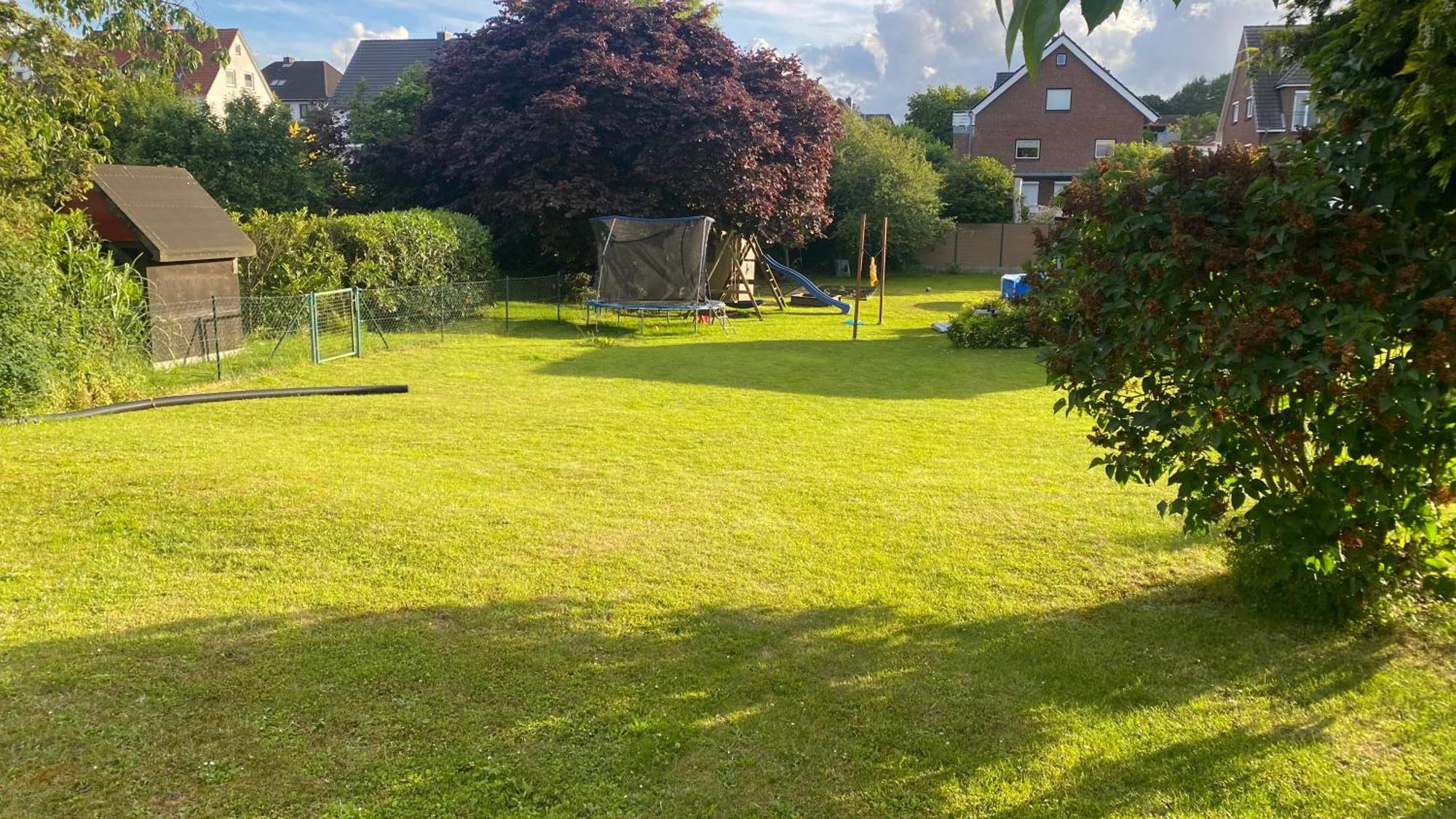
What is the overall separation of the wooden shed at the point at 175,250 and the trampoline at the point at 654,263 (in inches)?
276

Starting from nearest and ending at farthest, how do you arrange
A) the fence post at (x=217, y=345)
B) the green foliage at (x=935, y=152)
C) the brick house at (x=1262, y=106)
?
the fence post at (x=217, y=345), the brick house at (x=1262, y=106), the green foliage at (x=935, y=152)

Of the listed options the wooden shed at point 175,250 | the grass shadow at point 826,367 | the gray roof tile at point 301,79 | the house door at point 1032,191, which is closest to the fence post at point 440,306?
the grass shadow at point 826,367

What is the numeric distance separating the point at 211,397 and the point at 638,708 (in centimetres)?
845

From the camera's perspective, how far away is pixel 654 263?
63.9 feet

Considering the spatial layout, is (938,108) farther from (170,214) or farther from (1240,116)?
Result: (170,214)

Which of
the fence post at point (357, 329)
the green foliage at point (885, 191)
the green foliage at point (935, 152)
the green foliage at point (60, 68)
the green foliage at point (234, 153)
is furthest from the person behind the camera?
the green foliage at point (935, 152)

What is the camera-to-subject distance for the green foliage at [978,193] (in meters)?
35.5

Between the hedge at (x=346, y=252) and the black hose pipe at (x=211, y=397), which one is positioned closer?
the black hose pipe at (x=211, y=397)

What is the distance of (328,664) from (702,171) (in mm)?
19288

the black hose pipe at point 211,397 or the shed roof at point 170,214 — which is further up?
the shed roof at point 170,214

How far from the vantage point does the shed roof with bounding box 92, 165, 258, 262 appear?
12.1m

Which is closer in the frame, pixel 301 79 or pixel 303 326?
pixel 303 326

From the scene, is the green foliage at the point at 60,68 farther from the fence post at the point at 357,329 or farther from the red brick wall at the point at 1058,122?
the red brick wall at the point at 1058,122

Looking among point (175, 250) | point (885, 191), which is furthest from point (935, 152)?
point (175, 250)
